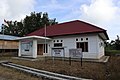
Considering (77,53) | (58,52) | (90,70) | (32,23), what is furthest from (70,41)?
(32,23)

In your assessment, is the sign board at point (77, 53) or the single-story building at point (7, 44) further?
the single-story building at point (7, 44)

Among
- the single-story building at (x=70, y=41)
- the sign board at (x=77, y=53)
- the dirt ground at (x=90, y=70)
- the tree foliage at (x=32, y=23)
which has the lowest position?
the dirt ground at (x=90, y=70)

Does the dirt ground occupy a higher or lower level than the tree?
lower

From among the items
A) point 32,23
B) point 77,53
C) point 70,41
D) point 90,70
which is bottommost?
point 90,70

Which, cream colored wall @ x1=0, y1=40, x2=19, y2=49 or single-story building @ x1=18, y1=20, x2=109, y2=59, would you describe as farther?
cream colored wall @ x1=0, y1=40, x2=19, y2=49

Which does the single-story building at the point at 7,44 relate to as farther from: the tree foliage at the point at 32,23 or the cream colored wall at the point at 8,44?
the tree foliage at the point at 32,23

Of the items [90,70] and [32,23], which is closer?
[90,70]

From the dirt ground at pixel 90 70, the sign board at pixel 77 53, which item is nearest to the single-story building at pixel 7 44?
the sign board at pixel 77 53

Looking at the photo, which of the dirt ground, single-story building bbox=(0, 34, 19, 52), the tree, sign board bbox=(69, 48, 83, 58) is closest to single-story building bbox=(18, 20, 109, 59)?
sign board bbox=(69, 48, 83, 58)

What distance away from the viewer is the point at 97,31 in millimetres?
18859

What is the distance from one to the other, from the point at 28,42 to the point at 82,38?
798cm

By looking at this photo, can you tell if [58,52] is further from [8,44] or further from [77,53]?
[8,44]

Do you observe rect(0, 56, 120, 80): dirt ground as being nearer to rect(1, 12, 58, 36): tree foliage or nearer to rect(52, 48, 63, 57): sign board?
rect(52, 48, 63, 57): sign board

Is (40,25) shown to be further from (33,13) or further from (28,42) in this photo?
(28,42)
